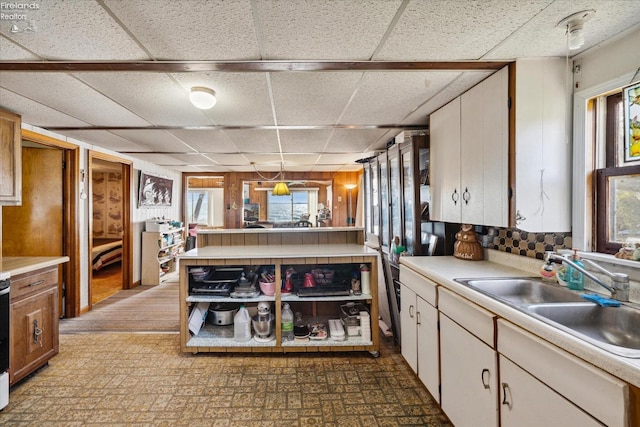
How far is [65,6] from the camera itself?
4.03 ft

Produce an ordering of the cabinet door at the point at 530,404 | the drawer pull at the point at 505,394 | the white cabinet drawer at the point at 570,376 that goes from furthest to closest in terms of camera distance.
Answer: the drawer pull at the point at 505,394, the cabinet door at the point at 530,404, the white cabinet drawer at the point at 570,376

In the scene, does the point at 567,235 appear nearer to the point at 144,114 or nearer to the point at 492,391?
the point at 492,391

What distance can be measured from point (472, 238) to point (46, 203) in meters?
4.58

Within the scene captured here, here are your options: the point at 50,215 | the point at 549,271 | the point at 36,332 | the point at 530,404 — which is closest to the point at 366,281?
the point at 549,271

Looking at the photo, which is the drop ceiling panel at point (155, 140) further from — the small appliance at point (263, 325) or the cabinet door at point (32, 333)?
the small appliance at point (263, 325)

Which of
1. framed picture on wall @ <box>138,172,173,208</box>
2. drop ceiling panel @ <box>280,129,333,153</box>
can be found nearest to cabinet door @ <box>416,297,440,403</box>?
drop ceiling panel @ <box>280,129,333,153</box>

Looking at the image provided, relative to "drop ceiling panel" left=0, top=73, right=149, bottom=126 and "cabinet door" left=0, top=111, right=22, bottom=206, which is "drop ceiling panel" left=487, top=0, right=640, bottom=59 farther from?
"cabinet door" left=0, top=111, right=22, bottom=206

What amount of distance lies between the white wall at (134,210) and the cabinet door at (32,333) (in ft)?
4.43

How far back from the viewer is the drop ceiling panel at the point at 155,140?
126 inches

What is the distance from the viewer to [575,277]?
1.56m

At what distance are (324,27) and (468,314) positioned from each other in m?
1.62

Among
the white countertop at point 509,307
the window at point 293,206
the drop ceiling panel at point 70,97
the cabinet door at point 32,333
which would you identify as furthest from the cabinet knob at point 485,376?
the window at point 293,206

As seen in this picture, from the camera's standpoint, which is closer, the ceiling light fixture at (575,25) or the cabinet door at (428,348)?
the ceiling light fixture at (575,25)

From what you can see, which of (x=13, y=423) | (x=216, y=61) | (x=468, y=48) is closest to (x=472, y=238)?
(x=468, y=48)
